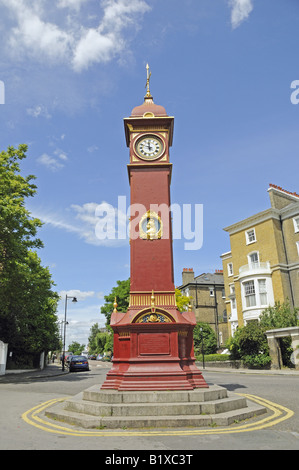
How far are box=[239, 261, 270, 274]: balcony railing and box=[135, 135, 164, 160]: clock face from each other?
26.1 m

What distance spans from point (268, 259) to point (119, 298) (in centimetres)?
2210

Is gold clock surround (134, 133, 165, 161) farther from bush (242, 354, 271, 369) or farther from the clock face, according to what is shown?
bush (242, 354, 271, 369)

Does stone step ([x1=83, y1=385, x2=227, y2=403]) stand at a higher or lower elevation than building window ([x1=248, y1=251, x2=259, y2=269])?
lower

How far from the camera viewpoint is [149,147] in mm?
12727

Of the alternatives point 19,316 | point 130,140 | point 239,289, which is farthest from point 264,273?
point 130,140

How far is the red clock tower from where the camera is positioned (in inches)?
393

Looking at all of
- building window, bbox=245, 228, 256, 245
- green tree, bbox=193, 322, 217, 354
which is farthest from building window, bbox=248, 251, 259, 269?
green tree, bbox=193, 322, 217, 354

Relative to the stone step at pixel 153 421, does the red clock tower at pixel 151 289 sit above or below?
above

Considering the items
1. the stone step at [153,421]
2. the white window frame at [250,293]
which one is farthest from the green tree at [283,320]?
the stone step at [153,421]

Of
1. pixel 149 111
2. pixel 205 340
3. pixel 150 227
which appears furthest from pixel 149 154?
pixel 205 340

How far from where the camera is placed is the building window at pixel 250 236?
3864 cm

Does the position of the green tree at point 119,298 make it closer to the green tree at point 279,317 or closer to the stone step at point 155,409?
the green tree at point 279,317

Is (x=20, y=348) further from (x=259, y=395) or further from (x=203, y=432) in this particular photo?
A: (x=203, y=432)

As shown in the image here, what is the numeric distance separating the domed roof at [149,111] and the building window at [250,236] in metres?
27.9
